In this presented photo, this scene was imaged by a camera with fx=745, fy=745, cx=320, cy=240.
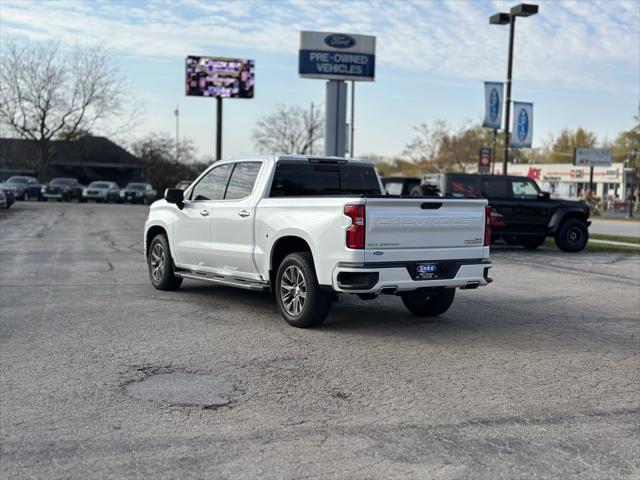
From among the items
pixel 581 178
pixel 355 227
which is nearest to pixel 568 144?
pixel 581 178

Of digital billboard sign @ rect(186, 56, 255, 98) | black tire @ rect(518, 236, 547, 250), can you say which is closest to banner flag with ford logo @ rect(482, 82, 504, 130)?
black tire @ rect(518, 236, 547, 250)

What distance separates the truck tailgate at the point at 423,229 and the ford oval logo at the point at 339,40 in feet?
81.2

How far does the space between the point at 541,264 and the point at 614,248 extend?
18.4ft

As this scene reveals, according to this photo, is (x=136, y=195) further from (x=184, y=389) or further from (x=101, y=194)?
(x=184, y=389)

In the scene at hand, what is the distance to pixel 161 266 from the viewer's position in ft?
35.2

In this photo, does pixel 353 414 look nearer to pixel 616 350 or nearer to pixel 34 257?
pixel 616 350

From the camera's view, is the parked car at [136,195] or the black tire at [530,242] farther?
the parked car at [136,195]

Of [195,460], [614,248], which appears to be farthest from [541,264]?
[195,460]

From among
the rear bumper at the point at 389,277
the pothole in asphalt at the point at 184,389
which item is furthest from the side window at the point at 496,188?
the pothole in asphalt at the point at 184,389

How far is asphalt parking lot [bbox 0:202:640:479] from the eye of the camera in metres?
4.36

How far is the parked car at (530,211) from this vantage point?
60.6 feet

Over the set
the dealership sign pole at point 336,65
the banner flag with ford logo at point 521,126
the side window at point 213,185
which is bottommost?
the side window at point 213,185

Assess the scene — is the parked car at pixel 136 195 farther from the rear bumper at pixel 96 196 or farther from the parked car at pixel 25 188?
the parked car at pixel 25 188

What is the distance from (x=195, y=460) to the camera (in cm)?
430
